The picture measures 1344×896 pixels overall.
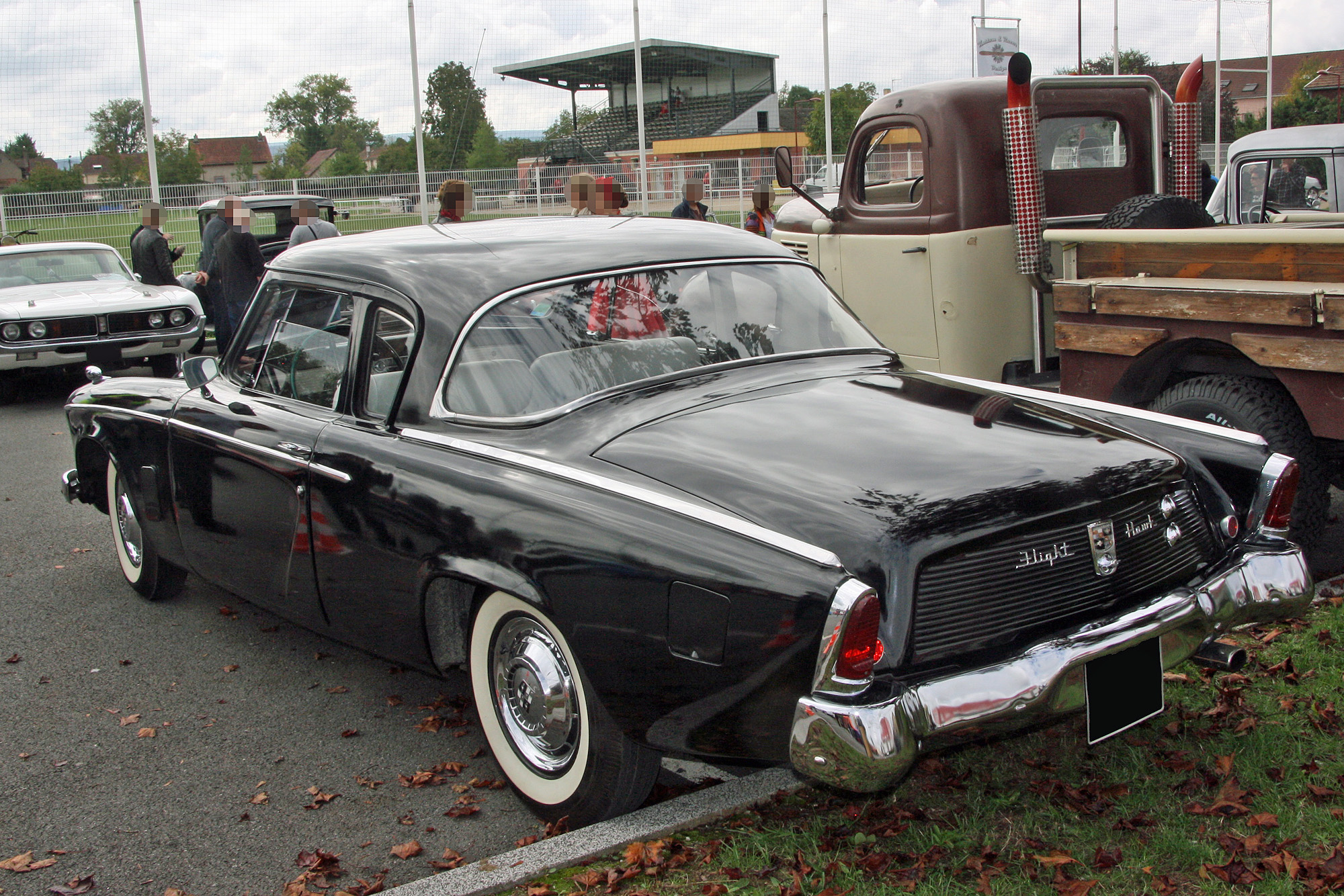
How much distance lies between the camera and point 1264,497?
3537mm

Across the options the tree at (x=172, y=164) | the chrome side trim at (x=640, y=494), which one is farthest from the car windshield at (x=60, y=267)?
the chrome side trim at (x=640, y=494)

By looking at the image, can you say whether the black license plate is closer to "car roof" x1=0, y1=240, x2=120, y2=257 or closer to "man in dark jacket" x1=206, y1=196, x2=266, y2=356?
"man in dark jacket" x1=206, y1=196, x2=266, y2=356

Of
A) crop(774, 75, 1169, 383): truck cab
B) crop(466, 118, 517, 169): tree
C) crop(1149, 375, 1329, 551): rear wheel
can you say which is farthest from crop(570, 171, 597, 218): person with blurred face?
crop(466, 118, 517, 169): tree

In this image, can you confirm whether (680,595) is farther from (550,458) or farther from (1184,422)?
(1184,422)

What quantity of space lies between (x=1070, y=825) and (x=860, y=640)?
1073 millimetres

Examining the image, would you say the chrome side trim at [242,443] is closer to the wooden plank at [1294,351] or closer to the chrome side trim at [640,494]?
the chrome side trim at [640,494]

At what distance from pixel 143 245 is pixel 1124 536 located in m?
11.8

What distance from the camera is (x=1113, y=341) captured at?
5418mm

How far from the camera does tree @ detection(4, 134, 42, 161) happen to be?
15664 millimetres

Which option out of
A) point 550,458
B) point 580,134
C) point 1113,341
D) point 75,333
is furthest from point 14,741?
point 580,134

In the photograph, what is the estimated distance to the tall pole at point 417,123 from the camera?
18.4 m

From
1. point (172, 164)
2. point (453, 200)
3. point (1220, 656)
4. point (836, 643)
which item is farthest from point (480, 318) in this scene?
point (172, 164)

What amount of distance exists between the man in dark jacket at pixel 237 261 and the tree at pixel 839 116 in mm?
24355

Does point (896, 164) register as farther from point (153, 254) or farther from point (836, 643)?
point (153, 254)
